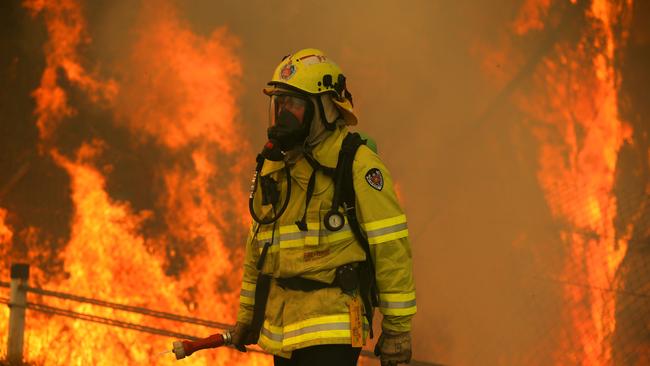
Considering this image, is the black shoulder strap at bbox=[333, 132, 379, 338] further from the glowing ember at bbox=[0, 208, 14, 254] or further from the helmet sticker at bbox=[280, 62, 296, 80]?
the glowing ember at bbox=[0, 208, 14, 254]

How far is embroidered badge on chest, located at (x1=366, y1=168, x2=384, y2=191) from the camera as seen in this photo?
124 inches

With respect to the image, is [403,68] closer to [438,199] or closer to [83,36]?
[438,199]

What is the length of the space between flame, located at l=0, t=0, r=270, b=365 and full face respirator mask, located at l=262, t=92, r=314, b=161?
3211 millimetres

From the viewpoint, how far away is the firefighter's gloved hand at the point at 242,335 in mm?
3643

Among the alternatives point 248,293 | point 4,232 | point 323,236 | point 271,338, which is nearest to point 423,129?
point 248,293

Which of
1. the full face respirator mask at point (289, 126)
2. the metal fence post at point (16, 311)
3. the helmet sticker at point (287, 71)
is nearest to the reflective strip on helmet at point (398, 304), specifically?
the full face respirator mask at point (289, 126)

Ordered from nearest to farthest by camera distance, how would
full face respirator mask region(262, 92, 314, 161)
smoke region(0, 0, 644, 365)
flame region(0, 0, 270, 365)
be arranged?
full face respirator mask region(262, 92, 314, 161) → smoke region(0, 0, 644, 365) → flame region(0, 0, 270, 365)

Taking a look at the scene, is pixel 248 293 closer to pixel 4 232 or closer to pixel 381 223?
pixel 381 223

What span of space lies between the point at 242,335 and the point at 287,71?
117 cm

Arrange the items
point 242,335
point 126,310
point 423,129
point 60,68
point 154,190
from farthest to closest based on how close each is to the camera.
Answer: point 60,68 < point 154,190 < point 126,310 < point 423,129 < point 242,335

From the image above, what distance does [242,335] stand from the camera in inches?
144

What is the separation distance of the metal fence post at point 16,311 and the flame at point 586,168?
397cm

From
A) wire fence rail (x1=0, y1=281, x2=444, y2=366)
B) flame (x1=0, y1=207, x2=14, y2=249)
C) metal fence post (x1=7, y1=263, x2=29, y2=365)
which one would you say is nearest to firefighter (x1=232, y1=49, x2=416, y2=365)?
wire fence rail (x1=0, y1=281, x2=444, y2=366)

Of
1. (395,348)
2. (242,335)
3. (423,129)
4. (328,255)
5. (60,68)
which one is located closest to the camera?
(395,348)
